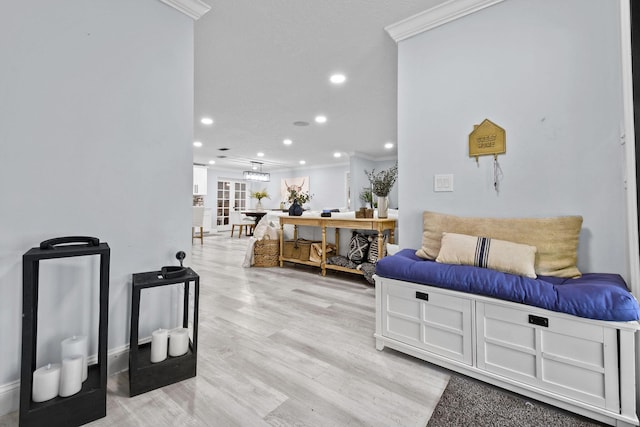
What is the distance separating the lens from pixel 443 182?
6.84 ft

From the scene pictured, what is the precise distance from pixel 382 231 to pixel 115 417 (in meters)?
2.92

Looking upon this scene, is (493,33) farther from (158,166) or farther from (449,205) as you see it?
(158,166)

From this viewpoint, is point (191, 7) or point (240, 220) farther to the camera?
point (240, 220)

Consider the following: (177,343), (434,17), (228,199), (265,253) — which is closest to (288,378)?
(177,343)

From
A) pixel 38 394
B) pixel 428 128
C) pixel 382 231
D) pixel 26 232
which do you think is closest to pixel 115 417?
pixel 38 394

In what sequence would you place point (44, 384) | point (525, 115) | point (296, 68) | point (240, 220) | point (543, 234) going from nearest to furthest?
point (44, 384) < point (543, 234) < point (525, 115) < point (296, 68) < point (240, 220)

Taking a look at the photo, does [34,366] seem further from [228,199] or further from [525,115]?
[228,199]

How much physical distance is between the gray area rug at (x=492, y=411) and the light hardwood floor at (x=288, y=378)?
7 centimetres

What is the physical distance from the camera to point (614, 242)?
5.03 ft

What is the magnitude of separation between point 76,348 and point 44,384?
159mm

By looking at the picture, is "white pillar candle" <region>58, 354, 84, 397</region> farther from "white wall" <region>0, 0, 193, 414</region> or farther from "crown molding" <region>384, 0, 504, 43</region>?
"crown molding" <region>384, 0, 504, 43</region>

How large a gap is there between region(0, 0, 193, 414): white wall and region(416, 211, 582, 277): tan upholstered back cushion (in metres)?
1.91

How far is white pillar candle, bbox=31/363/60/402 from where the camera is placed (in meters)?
1.18

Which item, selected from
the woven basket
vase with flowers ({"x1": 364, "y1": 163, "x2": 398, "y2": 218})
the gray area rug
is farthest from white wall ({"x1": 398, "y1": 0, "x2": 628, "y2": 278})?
the woven basket
